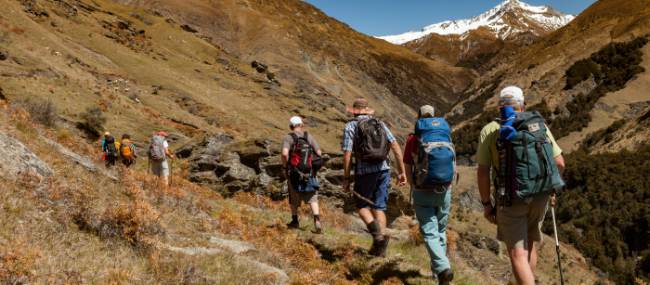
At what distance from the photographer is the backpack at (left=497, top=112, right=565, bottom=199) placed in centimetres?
406

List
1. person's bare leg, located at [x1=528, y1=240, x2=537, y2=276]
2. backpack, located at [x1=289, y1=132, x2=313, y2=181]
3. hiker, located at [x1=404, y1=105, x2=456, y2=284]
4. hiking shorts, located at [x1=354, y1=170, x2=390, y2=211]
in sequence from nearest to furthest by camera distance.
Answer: person's bare leg, located at [x1=528, y1=240, x2=537, y2=276] < hiker, located at [x1=404, y1=105, x2=456, y2=284] < hiking shorts, located at [x1=354, y1=170, x2=390, y2=211] < backpack, located at [x1=289, y1=132, x2=313, y2=181]

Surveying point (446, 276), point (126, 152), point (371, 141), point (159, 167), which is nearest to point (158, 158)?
point (159, 167)

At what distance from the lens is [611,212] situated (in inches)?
1779

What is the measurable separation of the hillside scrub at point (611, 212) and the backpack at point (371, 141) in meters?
35.6

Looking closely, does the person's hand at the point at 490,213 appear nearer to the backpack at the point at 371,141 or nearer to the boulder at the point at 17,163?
the backpack at the point at 371,141

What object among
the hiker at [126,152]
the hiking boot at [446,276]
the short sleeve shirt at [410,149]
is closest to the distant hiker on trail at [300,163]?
the short sleeve shirt at [410,149]

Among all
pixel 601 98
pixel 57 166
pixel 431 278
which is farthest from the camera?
pixel 601 98

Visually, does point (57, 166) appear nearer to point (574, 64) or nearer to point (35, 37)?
point (35, 37)

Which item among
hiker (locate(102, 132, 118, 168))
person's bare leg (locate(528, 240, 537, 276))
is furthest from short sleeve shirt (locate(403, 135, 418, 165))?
hiker (locate(102, 132, 118, 168))

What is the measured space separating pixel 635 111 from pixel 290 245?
272ft

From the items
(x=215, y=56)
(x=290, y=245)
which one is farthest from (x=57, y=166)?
(x=215, y=56)

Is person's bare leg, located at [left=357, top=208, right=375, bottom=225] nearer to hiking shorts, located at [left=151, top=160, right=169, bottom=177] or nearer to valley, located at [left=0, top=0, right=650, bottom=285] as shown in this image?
valley, located at [left=0, top=0, right=650, bottom=285]

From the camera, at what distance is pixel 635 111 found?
240ft

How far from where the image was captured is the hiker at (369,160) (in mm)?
6055
